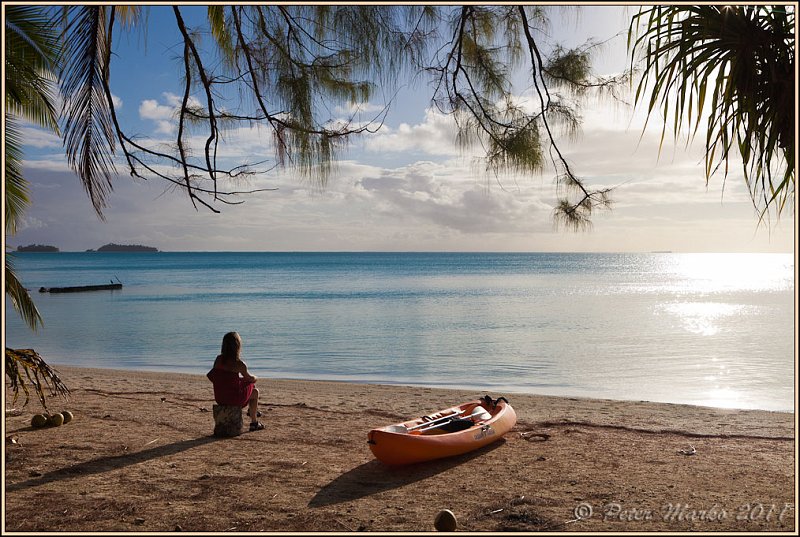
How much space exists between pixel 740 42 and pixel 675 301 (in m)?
30.5

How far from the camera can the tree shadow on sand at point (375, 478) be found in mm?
3943

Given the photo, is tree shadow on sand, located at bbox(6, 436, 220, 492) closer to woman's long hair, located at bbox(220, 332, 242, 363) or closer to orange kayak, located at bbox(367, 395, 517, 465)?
woman's long hair, located at bbox(220, 332, 242, 363)

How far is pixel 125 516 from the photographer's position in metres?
3.50

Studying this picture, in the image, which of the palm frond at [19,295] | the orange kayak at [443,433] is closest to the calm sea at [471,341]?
the orange kayak at [443,433]

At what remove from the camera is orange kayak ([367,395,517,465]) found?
451cm

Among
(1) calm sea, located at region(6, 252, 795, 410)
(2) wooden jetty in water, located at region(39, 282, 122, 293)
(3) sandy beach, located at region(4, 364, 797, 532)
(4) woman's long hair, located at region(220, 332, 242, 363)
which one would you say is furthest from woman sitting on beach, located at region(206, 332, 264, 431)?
(2) wooden jetty in water, located at region(39, 282, 122, 293)

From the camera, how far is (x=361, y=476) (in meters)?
4.39

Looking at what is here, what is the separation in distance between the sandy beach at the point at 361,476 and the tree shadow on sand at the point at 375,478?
0.01 m

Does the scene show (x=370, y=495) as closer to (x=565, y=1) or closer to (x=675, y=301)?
(x=565, y=1)

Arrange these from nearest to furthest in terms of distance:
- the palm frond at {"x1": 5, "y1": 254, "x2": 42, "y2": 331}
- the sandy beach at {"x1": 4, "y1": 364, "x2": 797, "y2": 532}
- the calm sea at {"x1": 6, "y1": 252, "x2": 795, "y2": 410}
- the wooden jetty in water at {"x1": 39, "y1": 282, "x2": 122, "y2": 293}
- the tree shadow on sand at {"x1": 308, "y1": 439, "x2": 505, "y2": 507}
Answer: the sandy beach at {"x1": 4, "y1": 364, "x2": 797, "y2": 532}, the tree shadow on sand at {"x1": 308, "y1": 439, "x2": 505, "y2": 507}, the palm frond at {"x1": 5, "y1": 254, "x2": 42, "y2": 331}, the calm sea at {"x1": 6, "y1": 252, "x2": 795, "y2": 410}, the wooden jetty in water at {"x1": 39, "y1": 282, "x2": 122, "y2": 293}

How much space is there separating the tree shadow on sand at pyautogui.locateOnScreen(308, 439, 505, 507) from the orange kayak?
0.21 feet

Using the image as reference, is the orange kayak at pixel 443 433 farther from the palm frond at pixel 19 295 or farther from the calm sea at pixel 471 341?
the calm sea at pixel 471 341

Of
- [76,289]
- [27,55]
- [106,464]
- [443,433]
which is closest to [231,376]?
[106,464]

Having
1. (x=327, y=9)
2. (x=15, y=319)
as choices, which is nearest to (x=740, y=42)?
(x=327, y=9)
